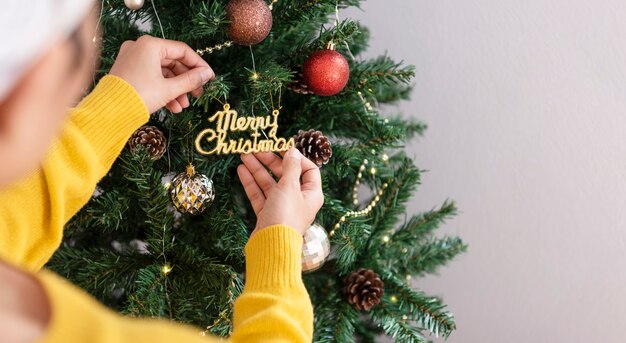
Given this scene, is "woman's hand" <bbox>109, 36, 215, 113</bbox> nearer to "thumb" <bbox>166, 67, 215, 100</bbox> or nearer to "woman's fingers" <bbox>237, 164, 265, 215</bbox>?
"thumb" <bbox>166, 67, 215, 100</bbox>

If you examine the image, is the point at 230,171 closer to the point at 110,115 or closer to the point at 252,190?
the point at 252,190

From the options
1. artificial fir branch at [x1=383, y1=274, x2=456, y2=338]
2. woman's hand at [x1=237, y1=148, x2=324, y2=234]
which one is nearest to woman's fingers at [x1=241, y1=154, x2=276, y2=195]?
woman's hand at [x1=237, y1=148, x2=324, y2=234]

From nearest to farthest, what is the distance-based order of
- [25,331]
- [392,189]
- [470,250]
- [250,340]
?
[25,331] → [250,340] → [392,189] → [470,250]

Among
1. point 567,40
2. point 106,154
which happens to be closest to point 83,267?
point 106,154

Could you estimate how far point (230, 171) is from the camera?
90 cm

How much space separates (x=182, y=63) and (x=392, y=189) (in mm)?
425

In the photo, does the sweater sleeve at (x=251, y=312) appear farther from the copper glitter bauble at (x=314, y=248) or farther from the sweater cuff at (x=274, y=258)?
the copper glitter bauble at (x=314, y=248)

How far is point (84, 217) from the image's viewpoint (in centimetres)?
86

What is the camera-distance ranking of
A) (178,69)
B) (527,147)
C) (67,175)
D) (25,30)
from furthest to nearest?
1. (527,147)
2. (178,69)
3. (67,175)
4. (25,30)

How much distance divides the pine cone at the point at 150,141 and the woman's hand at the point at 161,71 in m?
0.06

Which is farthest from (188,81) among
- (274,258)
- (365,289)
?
(365,289)

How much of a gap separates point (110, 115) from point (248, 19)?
19 centimetres

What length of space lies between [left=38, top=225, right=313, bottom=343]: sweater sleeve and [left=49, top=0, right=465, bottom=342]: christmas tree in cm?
21

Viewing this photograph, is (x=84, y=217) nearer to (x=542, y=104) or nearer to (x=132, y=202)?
(x=132, y=202)
